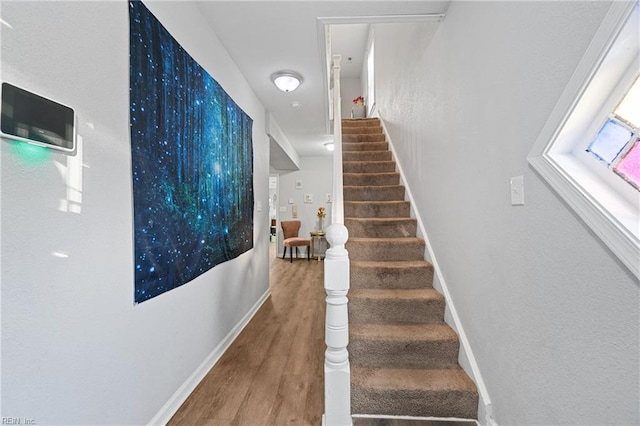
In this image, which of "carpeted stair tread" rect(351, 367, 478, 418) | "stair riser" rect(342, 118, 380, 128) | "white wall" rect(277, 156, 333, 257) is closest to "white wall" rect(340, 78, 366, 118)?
"white wall" rect(277, 156, 333, 257)

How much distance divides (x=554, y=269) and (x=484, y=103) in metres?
0.90

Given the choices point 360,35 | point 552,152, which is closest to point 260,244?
point 552,152

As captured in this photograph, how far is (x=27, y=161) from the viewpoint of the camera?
0.84m

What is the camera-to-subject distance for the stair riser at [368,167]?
360 centimetres

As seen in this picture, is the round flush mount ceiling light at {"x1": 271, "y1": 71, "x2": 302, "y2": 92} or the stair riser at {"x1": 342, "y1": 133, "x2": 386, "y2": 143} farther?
the stair riser at {"x1": 342, "y1": 133, "x2": 386, "y2": 143}

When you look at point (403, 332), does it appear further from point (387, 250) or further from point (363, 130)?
point (363, 130)

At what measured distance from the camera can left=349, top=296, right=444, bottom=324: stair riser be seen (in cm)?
198

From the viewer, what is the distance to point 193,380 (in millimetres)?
1796

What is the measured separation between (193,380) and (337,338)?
1.06 m

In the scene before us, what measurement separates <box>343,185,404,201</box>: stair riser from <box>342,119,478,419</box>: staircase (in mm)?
12

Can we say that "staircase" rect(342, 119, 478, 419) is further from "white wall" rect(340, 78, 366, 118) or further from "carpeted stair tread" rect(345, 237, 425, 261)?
"white wall" rect(340, 78, 366, 118)

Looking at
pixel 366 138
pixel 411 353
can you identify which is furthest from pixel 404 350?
pixel 366 138

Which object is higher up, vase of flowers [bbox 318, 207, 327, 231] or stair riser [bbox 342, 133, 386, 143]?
stair riser [bbox 342, 133, 386, 143]

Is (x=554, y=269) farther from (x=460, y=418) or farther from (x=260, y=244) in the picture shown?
(x=260, y=244)
